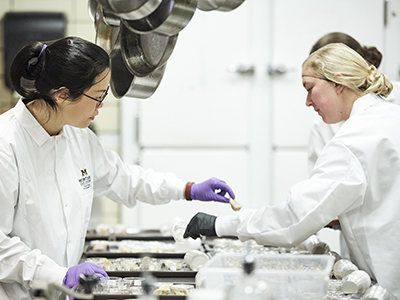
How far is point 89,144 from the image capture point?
1975mm

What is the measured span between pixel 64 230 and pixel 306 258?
35.0 inches

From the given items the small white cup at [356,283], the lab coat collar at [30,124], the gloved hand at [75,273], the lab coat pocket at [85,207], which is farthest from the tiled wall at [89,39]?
the small white cup at [356,283]

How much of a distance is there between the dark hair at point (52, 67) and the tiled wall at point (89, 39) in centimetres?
182

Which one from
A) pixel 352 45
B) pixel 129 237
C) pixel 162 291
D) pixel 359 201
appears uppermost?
pixel 352 45

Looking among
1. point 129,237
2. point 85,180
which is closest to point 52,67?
point 85,180

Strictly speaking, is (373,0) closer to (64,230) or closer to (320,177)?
(320,177)

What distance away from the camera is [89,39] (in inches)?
134

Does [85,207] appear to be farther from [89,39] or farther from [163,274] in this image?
[89,39]

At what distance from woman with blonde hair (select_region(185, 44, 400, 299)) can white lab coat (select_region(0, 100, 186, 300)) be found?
62 centimetres

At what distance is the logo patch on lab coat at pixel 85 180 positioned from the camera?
1819 millimetres

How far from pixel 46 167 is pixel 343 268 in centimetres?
112

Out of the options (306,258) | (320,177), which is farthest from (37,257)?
(320,177)

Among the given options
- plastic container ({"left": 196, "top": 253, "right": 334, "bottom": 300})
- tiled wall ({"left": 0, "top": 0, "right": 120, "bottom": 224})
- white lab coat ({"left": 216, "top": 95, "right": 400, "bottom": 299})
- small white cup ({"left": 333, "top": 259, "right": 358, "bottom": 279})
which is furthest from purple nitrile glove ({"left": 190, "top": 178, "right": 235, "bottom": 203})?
tiled wall ({"left": 0, "top": 0, "right": 120, "bottom": 224})

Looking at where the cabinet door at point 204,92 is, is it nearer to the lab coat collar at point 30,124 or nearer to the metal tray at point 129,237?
the metal tray at point 129,237
